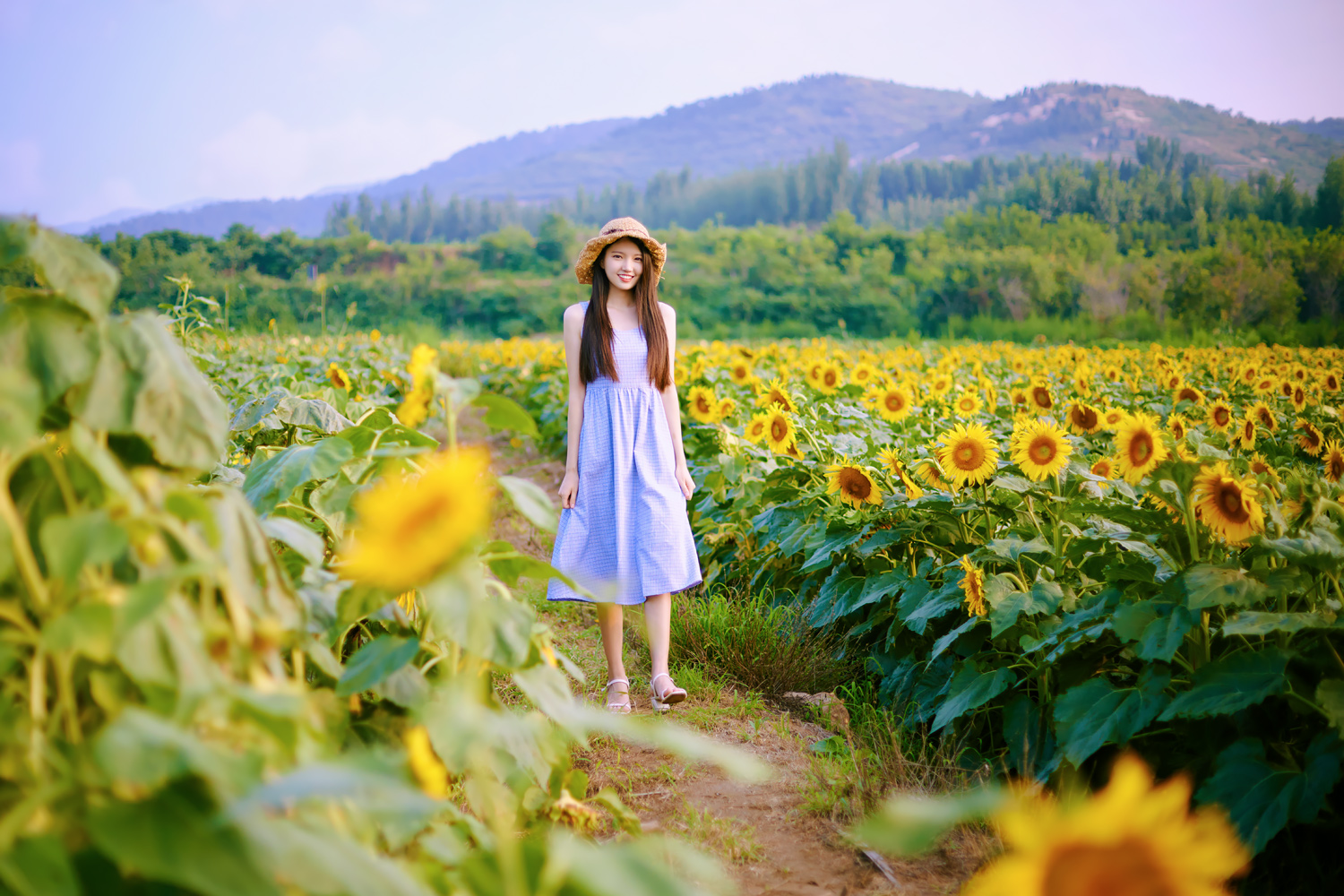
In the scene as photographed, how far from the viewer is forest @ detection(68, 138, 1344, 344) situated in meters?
20.7

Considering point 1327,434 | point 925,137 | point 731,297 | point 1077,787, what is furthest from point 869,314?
point 925,137

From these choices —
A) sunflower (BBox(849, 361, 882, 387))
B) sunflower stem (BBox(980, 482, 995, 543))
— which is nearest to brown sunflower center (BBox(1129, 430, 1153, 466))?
sunflower stem (BBox(980, 482, 995, 543))

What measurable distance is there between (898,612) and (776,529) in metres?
1.18

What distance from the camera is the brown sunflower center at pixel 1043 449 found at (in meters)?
2.43

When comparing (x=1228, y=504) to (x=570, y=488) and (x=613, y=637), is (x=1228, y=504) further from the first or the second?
(x=570, y=488)

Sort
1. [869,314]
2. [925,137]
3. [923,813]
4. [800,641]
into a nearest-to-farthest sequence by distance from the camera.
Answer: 1. [923,813]
2. [800,641]
3. [869,314]
4. [925,137]

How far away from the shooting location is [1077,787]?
209 centimetres

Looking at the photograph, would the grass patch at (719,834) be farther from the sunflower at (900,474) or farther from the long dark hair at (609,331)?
the long dark hair at (609,331)

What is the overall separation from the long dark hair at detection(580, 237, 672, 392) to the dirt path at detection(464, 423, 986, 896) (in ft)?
4.02

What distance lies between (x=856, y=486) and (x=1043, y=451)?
2.32 ft

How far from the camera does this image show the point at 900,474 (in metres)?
2.97

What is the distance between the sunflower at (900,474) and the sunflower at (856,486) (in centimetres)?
10

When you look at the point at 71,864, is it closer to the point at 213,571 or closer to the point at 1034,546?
the point at 213,571

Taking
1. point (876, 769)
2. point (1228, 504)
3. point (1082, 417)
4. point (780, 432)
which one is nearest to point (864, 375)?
point (780, 432)
